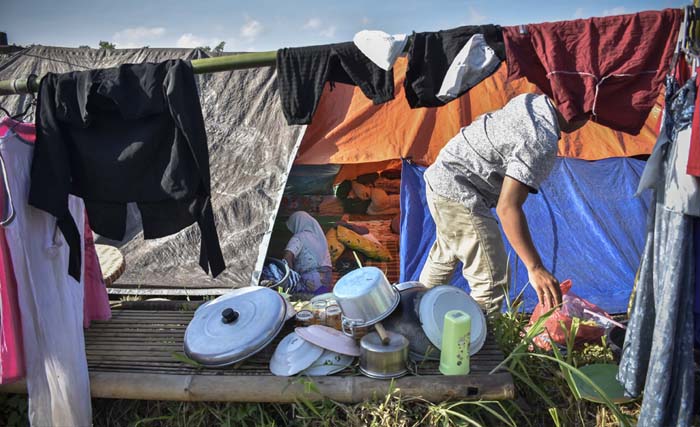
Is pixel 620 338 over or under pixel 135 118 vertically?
under

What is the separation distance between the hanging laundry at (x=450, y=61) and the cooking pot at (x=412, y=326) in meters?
0.87

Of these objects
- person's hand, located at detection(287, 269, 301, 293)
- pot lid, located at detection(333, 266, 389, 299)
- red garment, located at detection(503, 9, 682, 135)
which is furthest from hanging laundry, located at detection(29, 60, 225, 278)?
person's hand, located at detection(287, 269, 301, 293)

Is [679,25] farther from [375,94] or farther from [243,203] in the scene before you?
[243,203]

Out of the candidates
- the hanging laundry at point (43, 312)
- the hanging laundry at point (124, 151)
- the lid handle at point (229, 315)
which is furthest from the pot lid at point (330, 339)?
the hanging laundry at point (43, 312)

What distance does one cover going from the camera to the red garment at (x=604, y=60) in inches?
72.3

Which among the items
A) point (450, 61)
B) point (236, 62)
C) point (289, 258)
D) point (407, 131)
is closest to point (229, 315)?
point (236, 62)

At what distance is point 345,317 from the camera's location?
2.17 m

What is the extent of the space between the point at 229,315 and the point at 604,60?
183 centimetres

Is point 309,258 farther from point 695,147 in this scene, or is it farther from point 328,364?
point 695,147

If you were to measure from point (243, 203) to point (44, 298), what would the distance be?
2.33 metres

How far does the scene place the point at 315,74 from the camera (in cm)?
208

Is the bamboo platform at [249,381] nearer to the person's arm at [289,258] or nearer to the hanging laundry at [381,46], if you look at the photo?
the hanging laundry at [381,46]

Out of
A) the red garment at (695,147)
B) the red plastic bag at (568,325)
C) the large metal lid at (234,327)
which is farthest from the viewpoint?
the red plastic bag at (568,325)

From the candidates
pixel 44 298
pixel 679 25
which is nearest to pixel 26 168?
pixel 44 298
